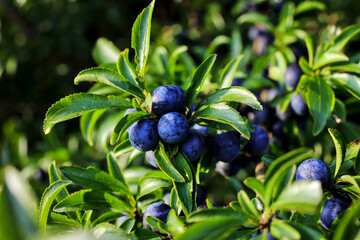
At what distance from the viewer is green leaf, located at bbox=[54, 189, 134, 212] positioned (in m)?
0.98

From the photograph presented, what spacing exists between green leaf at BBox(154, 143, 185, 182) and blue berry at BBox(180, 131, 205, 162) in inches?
2.7

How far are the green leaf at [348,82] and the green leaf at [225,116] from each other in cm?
55

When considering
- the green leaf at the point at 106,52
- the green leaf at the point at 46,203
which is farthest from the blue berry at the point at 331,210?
the green leaf at the point at 106,52

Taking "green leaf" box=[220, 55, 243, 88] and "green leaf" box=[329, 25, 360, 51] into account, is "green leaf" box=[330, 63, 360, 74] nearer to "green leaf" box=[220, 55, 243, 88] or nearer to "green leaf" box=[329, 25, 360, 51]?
"green leaf" box=[329, 25, 360, 51]

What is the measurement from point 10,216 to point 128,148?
0.66 meters

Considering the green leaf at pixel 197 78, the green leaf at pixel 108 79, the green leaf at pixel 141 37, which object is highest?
the green leaf at pixel 141 37

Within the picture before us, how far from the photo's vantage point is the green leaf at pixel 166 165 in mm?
917

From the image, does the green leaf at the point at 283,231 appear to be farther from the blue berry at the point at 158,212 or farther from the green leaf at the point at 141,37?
the green leaf at the point at 141,37

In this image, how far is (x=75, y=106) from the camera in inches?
38.0

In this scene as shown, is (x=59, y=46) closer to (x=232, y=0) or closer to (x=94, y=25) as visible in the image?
(x=94, y=25)

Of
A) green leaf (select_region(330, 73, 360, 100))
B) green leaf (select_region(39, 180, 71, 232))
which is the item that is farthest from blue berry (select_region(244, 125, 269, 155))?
green leaf (select_region(39, 180, 71, 232))

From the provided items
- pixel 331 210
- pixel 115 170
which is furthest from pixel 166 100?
pixel 331 210

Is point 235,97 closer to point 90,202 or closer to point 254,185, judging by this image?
point 254,185

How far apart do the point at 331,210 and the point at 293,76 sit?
2.40 ft
